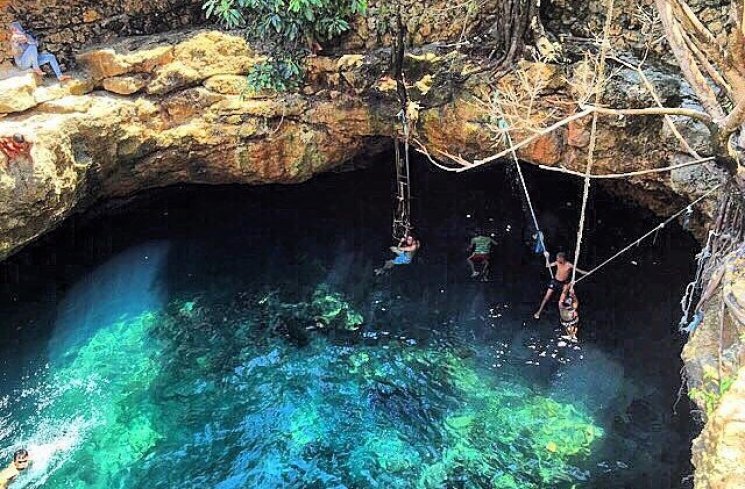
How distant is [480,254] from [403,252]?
134 centimetres

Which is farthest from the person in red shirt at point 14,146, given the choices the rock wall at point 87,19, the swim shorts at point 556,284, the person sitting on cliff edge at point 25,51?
the swim shorts at point 556,284

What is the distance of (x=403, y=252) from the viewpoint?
11180 millimetres

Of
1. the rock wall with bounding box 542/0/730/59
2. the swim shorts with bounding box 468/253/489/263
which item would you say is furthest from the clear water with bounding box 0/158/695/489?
the rock wall with bounding box 542/0/730/59

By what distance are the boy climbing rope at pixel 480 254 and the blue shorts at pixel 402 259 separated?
1.06 meters

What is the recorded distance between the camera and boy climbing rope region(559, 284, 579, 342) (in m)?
9.52

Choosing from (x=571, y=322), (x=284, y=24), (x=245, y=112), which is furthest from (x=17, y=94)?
(x=571, y=322)

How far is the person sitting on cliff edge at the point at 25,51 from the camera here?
9.23 meters

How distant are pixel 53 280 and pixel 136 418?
138 inches

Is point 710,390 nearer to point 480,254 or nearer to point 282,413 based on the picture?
point 282,413

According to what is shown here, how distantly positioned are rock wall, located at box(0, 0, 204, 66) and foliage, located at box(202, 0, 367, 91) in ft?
2.98

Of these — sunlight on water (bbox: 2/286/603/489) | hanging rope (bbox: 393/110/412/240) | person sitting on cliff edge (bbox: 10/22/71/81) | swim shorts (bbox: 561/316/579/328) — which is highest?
person sitting on cliff edge (bbox: 10/22/71/81)

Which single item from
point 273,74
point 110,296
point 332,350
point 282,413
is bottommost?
point 282,413

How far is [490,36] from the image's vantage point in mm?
9867

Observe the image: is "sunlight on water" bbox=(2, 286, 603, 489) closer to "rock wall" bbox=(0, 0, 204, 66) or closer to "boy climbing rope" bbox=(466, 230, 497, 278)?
"boy climbing rope" bbox=(466, 230, 497, 278)
